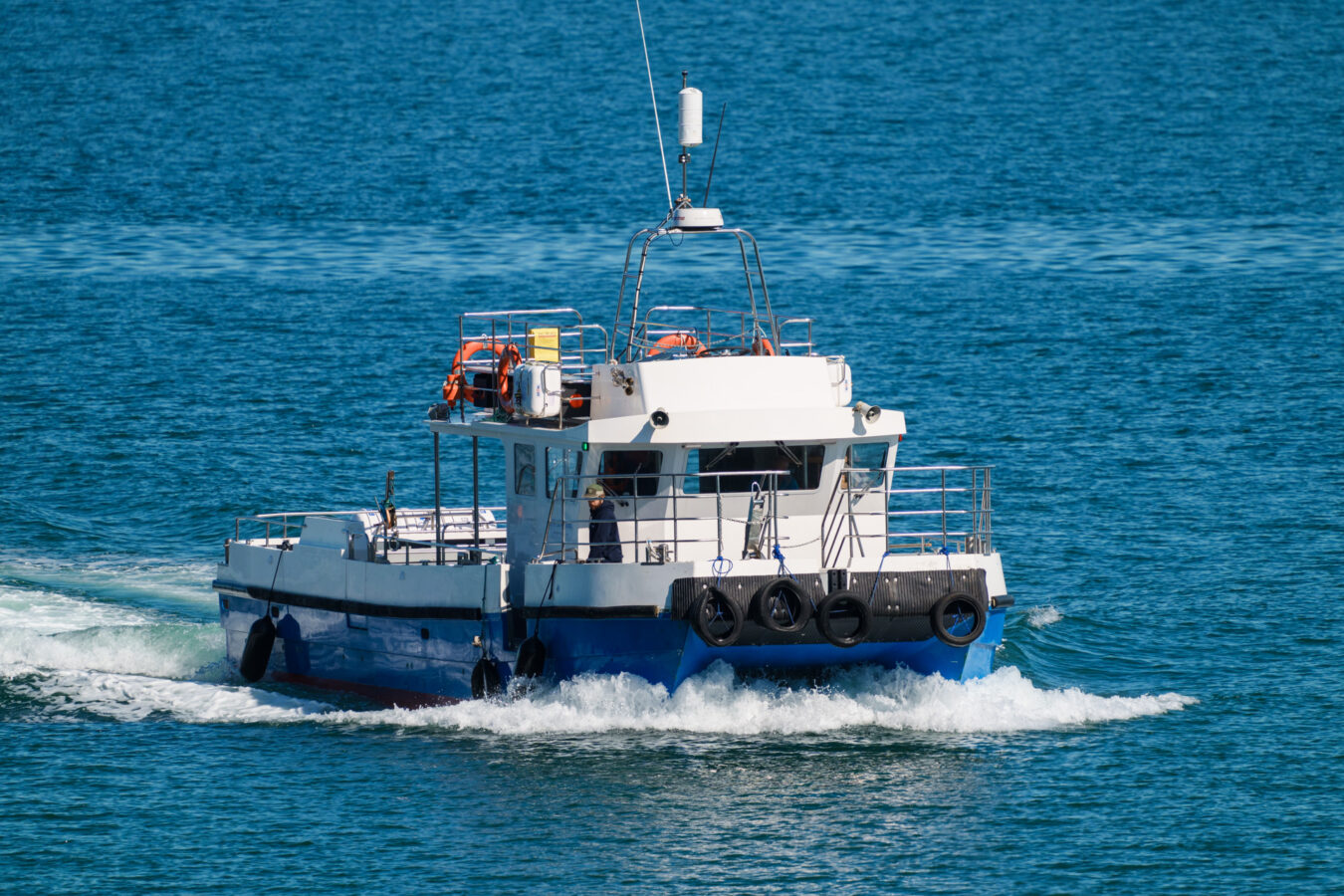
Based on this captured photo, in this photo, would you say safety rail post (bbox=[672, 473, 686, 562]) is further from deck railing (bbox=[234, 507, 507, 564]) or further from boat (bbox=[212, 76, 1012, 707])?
deck railing (bbox=[234, 507, 507, 564])

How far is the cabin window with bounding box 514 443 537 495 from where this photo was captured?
23.2 metres

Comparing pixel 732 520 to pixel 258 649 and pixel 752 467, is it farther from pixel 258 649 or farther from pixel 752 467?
pixel 258 649

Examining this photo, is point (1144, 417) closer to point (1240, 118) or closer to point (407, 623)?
point (407, 623)

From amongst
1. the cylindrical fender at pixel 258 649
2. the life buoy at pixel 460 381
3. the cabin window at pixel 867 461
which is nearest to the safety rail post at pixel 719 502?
the cabin window at pixel 867 461

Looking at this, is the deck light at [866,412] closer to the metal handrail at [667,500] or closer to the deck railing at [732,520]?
the deck railing at [732,520]

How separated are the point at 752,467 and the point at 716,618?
2294mm

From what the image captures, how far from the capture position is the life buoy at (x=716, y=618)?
20.9 m

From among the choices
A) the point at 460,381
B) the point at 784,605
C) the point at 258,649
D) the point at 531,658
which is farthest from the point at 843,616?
the point at 258,649

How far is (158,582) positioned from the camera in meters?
31.0

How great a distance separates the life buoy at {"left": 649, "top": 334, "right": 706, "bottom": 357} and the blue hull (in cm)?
340

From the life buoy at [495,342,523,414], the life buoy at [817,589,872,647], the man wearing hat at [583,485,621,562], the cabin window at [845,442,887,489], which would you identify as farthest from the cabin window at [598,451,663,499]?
the life buoy at [817,589,872,647]

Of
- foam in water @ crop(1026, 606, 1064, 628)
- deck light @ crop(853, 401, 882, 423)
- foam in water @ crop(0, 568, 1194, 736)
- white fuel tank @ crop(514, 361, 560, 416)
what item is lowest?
foam in water @ crop(0, 568, 1194, 736)

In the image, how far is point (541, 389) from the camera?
74.5 ft

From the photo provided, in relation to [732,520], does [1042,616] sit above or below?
below
